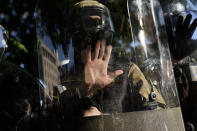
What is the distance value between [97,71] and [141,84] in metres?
0.12

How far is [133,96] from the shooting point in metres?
0.59

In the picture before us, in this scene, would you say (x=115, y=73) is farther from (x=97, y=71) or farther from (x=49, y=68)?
(x=49, y=68)

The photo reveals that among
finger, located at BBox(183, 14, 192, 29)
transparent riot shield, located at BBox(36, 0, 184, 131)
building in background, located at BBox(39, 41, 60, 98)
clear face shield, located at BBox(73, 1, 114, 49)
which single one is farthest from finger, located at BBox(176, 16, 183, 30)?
building in background, located at BBox(39, 41, 60, 98)

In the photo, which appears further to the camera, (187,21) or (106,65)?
(187,21)

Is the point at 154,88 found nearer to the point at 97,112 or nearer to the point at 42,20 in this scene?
the point at 97,112

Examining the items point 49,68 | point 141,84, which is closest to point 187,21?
point 141,84

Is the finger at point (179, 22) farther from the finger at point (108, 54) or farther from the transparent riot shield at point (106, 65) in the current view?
the finger at point (108, 54)

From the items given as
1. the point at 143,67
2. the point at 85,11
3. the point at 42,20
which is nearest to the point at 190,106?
the point at 143,67

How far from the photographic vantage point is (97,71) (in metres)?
0.61

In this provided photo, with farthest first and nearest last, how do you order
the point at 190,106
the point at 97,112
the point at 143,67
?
the point at 190,106 < the point at 143,67 < the point at 97,112

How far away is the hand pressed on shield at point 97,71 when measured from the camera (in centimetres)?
59

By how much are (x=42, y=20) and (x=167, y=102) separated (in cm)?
46

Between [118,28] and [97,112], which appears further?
[118,28]

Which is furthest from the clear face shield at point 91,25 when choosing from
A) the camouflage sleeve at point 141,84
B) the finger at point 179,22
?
the finger at point 179,22
